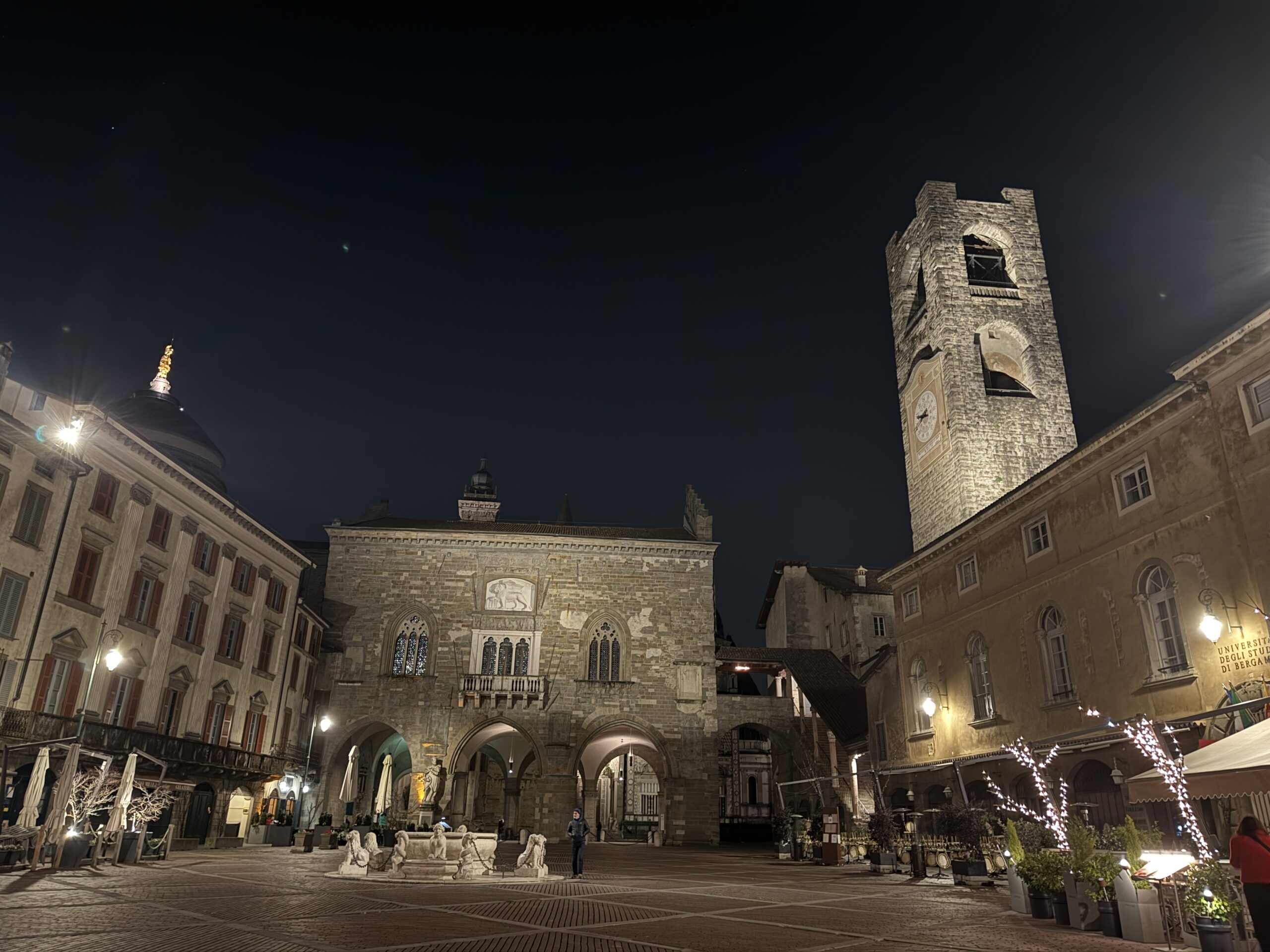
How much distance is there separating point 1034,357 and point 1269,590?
25105mm

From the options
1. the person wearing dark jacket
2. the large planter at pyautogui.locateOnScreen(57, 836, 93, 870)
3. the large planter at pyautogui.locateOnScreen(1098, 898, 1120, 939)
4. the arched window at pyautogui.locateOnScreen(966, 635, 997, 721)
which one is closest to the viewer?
the large planter at pyautogui.locateOnScreen(1098, 898, 1120, 939)

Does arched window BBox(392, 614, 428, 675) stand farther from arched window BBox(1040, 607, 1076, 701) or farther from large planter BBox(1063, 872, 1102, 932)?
large planter BBox(1063, 872, 1102, 932)

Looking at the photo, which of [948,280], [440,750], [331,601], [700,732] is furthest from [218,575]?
[948,280]

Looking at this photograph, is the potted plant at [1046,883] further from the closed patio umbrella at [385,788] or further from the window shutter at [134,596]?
the closed patio umbrella at [385,788]

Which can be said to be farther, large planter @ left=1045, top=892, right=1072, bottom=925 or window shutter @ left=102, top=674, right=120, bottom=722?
window shutter @ left=102, top=674, right=120, bottom=722

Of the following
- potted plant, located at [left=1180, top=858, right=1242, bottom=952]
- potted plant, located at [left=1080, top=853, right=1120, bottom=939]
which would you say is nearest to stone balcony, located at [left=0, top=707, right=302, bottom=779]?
potted plant, located at [left=1080, top=853, right=1120, bottom=939]

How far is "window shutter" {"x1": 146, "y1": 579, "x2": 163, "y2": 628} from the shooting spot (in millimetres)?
24031

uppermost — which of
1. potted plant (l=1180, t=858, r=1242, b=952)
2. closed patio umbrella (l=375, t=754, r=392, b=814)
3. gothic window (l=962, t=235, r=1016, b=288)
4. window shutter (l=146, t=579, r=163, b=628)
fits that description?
gothic window (l=962, t=235, r=1016, b=288)

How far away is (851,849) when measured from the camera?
22406 millimetres

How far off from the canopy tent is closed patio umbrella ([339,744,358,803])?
27975 millimetres

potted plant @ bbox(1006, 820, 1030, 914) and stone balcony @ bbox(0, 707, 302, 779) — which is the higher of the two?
stone balcony @ bbox(0, 707, 302, 779)

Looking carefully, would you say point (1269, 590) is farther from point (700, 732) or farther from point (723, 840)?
point (723, 840)

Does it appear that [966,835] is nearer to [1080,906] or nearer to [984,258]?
[1080,906]

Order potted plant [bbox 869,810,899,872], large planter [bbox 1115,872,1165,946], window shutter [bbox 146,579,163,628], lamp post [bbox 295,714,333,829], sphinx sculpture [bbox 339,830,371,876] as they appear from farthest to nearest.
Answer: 1. lamp post [bbox 295,714,333,829]
2. window shutter [bbox 146,579,163,628]
3. potted plant [bbox 869,810,899,872]
4. sphinx sculpture [bbox 339,830,371,876]
5. large planter [bbox 1115,872,1165,946]
